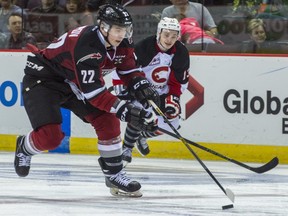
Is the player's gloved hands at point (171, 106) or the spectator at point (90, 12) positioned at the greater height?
the spectator at point (90, 12)

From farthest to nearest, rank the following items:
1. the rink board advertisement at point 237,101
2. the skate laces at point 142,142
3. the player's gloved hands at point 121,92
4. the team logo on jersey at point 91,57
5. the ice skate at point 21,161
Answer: the rink board advertisement at point 237,101 → the skate laces at point 142,142 → the player's gloved hands at point 121,92 → the ice skate at point 21,161 → the team logo on jersey at point 91,57

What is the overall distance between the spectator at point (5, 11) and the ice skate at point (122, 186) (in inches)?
133

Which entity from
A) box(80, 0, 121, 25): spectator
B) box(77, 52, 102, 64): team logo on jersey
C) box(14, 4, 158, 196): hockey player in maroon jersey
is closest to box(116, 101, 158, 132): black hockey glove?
box(14, 4, 158, 196): hockey player in maroon jersey

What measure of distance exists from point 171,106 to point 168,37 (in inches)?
20.6

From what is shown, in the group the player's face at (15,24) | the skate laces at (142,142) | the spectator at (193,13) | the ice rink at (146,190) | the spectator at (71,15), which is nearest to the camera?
the ice rink at (146,190)

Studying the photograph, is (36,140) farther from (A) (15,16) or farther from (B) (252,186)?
(A) (15,16)

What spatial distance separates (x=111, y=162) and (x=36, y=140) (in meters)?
0.47

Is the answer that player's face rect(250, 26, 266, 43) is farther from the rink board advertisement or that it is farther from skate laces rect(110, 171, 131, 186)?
skate laces rect(110, 171, 131, 186)

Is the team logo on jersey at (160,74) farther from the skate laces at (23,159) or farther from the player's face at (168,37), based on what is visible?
the skate laces at (23,159)

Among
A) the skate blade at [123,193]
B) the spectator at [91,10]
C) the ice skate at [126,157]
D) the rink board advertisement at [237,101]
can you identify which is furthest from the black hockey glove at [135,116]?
the spectator at [91,10]

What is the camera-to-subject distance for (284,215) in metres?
5.42

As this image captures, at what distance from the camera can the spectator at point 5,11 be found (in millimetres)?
9086

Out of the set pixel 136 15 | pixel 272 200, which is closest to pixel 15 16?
pixel 136 15

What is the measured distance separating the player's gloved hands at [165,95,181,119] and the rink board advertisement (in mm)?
829
